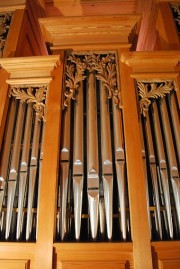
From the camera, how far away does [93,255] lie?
184cm

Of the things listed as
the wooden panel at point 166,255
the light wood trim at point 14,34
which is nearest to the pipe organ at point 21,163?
the light wood trim at point 14,34

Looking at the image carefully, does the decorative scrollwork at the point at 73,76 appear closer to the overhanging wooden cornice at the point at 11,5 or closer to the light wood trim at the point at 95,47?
the light wood trim at the point at 95,47

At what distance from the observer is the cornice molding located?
269 centimetres

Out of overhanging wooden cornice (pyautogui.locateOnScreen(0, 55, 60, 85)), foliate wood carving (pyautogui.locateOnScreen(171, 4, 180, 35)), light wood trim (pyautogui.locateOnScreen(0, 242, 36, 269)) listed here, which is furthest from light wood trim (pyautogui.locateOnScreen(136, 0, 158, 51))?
light wood trim (pyautogui.locateOnScreen(0, 242, 36, 269))

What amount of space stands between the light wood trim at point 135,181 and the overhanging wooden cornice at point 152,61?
18 centimetres

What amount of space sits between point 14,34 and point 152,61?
1.64 meters

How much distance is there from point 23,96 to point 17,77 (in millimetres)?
239

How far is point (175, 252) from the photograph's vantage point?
1845 mm

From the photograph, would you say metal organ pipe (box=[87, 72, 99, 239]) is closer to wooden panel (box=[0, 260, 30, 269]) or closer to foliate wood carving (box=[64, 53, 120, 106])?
foliate wood carving (box=[64, 53, 120, 106])

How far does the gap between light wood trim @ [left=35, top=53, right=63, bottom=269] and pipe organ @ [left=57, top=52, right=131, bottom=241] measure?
0.08 meters

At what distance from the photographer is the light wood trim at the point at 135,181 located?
184cm

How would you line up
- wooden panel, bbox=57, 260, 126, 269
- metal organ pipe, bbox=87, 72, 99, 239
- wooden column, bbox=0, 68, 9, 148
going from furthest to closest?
wooden column, bbox=0, 68, 9, 148 < metal organ pipe, bbox=87, 72, 99, 239 < wooden panel, bbox=57, 260, 126, 269

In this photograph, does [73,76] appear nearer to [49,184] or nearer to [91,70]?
[91,70]

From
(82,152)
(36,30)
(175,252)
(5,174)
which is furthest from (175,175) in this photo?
(36,30)
